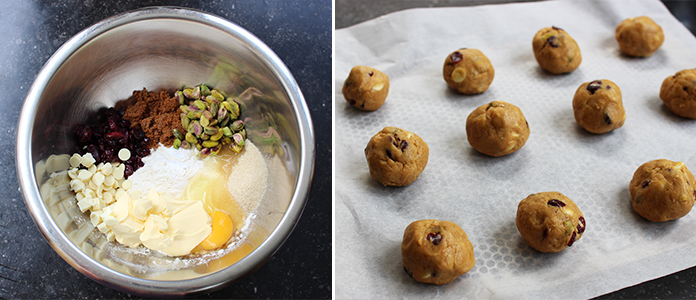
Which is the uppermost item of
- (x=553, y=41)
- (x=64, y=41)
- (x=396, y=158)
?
(x=64, y=41)

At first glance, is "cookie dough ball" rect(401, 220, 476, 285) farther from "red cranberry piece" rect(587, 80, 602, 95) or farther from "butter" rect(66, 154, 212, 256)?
"red cranberry piece" rect(587, 80, 602, 95)

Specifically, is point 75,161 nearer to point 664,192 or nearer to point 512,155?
point 512,155

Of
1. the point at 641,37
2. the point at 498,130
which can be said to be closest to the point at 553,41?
the point at 641,37

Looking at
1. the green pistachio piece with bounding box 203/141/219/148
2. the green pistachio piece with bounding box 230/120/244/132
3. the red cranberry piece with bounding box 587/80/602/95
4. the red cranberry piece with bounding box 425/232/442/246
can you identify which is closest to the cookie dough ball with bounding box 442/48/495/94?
the red cranberry piece with bounding box 587/80/602/95

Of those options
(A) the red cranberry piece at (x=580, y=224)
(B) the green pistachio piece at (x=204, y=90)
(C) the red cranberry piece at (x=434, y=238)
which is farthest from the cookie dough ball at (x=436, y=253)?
(B) the green pistachio piece at (x=204, y=90)

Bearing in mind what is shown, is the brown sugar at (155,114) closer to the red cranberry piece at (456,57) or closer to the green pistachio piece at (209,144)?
the green pistachio piece at (209,144)

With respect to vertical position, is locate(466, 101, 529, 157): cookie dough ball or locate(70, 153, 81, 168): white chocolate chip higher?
locate(70, 153, 81, 168): white chocolate chip

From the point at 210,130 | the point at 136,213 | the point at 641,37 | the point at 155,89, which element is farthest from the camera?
the point at 641,37
